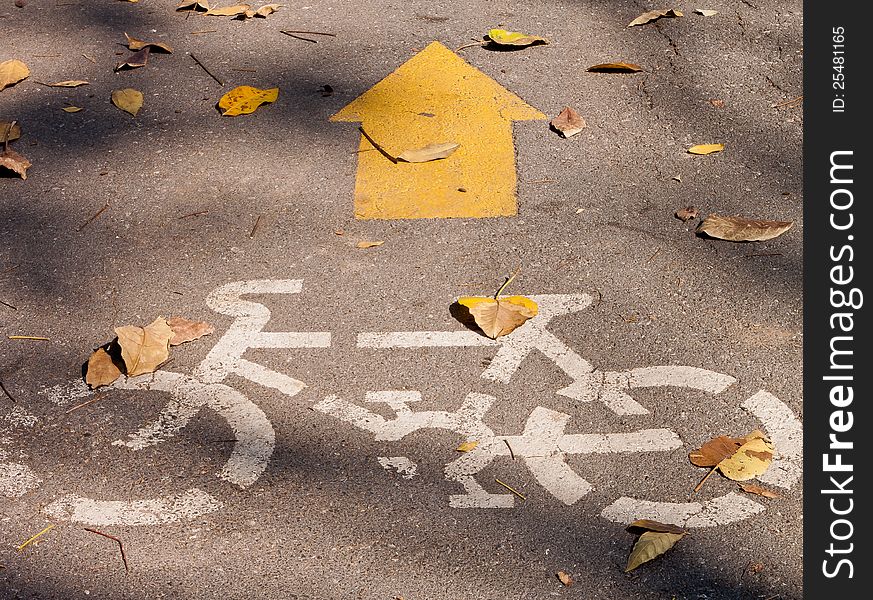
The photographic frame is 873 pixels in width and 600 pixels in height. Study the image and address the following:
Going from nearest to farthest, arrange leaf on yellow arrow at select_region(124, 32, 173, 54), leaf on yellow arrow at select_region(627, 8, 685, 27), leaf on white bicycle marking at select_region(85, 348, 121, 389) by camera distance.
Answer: leaf on white bicycle marking at select_region(85, 348, 121, 389) → leaf on yellow arrow at select_region(124, 32, 173, 54) → leaf on yellow arrow at select_region(627, 8, 685, 27)

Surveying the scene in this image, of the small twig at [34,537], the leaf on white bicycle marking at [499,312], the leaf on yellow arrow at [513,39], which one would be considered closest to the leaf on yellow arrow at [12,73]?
the leaf on yellow arrow at [513,39]

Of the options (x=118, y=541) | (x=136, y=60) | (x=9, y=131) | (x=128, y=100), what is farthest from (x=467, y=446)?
(x=136, y=60)

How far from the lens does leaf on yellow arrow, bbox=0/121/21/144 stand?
14.8ft

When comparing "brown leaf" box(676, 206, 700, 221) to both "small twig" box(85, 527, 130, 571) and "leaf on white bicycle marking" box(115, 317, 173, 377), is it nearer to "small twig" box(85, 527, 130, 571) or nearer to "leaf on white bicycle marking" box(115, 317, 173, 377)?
"leaf on white bicycle marking" box(115, 317, 173, 377)

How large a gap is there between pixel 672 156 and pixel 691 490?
1843 mm

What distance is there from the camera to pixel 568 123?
4.49m

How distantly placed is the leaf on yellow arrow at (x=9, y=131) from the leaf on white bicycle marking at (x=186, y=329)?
5.08 ft

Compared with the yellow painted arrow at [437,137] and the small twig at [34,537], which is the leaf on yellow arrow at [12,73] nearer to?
the yellow painted arrow at [437,137]

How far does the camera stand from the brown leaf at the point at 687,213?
3.95m

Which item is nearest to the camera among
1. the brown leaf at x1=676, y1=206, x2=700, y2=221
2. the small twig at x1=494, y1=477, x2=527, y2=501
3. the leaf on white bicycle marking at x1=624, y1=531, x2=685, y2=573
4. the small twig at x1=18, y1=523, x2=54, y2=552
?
the leaf on white bicycle marking at x1=624, y1=531, x2=685, y2=573

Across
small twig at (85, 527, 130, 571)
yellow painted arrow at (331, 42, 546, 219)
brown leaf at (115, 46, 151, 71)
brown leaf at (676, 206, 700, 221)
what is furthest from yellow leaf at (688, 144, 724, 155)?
small twig at (85, 527, 130, 571)

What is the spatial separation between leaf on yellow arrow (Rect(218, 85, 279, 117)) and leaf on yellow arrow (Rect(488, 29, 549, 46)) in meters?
1.11

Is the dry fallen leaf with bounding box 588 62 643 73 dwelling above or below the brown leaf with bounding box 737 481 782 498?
above

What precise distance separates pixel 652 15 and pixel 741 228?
72.0 inches
